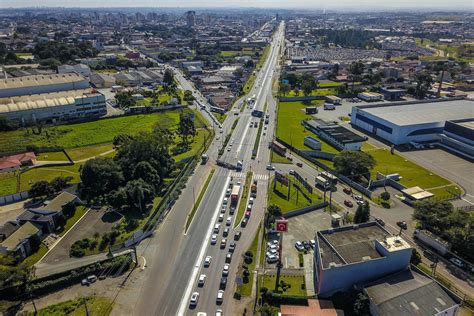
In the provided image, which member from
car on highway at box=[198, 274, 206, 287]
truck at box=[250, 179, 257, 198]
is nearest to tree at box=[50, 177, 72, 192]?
truck at box=[250, 179, 257, 198]

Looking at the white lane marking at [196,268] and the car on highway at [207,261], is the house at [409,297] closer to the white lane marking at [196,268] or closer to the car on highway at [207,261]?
the car on highway at [207,261]

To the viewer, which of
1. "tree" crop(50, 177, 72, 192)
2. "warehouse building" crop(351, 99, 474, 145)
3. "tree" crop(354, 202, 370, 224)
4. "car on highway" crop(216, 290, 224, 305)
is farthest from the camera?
"warehouse building" crop(351, 99, 474, 145)

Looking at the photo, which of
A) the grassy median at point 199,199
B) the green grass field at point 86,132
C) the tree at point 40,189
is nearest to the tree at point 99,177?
the tree at point 40,189

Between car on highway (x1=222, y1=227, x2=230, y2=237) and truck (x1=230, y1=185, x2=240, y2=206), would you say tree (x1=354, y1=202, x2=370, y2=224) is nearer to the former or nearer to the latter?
car on highway (x1=222, y1=227, x2=230, y2=237)

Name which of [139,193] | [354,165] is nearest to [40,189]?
[139,193]

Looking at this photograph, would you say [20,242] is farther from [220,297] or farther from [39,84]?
[39,84]

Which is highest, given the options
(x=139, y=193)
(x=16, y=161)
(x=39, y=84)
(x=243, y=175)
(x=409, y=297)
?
(x=39, y=84)

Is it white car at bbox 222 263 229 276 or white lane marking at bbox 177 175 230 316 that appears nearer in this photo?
white lane marking at bbox 177 175 230 316

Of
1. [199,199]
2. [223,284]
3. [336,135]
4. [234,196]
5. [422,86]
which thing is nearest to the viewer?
[223,284]
